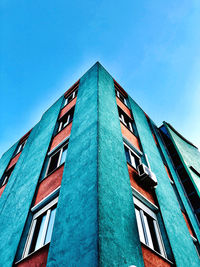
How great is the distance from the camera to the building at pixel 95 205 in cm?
398

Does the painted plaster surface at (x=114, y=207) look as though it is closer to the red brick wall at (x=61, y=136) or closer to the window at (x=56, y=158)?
the red brick wall at (x=61, y=136)

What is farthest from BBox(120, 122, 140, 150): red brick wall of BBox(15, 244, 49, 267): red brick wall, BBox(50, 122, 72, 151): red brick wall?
BBox(15, 244, 49, 267): red brick wall

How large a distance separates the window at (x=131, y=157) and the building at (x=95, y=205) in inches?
1.6

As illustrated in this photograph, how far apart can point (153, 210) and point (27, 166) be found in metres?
5.68

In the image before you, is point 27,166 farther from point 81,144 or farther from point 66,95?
point 66,95

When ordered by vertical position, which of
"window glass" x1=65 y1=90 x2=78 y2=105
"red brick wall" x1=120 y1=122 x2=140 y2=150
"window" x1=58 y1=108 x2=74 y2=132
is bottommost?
"red brick wall" x1=120 y1=122 x2=140 y2=150

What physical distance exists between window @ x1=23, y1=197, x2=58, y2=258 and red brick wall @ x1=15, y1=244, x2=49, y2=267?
24cm

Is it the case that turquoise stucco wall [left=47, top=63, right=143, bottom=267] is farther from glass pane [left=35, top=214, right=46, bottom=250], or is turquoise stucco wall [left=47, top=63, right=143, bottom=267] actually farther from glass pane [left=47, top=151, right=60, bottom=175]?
glass pane [left=47, top=151, right=60, bottom=175]

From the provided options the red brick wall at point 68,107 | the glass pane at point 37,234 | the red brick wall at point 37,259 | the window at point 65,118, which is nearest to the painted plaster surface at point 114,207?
the red brick wall at point 37,259

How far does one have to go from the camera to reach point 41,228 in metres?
5.85

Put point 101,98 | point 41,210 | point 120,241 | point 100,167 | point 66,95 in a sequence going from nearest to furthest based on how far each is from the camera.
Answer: point 120,241
point 100,167
point 41,210
point 101,98
point 66,95

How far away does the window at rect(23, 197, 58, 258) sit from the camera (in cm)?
538

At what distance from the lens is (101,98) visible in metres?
8.30

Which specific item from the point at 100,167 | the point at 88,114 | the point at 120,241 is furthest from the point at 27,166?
the point at 120,241
